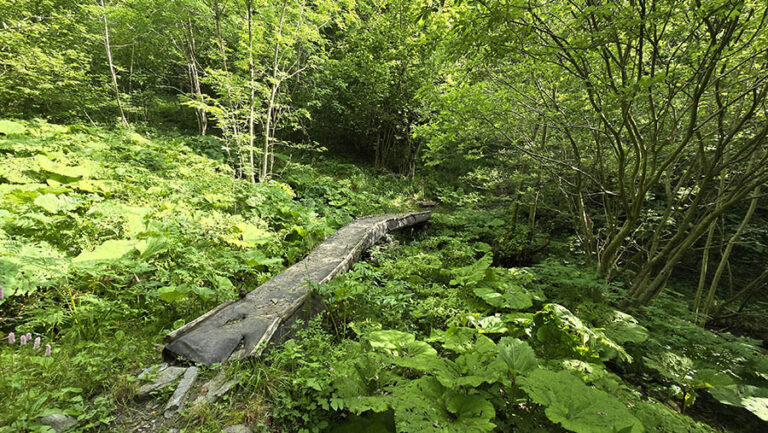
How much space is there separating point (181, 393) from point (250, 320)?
85 centimetres

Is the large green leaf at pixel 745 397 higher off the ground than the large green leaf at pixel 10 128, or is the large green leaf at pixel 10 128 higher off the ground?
the large green leaf at pixel 10 128

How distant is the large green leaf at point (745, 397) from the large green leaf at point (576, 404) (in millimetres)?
1815

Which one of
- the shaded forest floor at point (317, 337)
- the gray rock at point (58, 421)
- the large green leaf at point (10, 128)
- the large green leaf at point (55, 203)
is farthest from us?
the large green leaf at point (10, 128)

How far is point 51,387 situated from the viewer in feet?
5.99

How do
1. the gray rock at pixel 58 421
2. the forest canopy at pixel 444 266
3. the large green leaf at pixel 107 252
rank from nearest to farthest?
the gray rock at pixel 58 421 → the forest canopy at pixel 444 266 → the large green leaf at pixel 107 252

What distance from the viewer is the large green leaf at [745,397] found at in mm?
2342

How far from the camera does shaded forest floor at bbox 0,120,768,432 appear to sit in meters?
1.79

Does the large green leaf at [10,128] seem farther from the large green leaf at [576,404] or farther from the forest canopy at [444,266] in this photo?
the large green leaf at [576,404]

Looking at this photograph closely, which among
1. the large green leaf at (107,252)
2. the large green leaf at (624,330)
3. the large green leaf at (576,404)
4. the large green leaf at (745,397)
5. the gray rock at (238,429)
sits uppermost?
the large green leaf at (576,404)

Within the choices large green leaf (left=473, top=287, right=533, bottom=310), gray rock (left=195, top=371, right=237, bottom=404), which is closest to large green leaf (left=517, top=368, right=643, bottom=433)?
large green leaf (left=473, top=287, right=533, bottom=310)

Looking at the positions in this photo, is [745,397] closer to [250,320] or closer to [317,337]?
[317,337]

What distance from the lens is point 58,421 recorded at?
164cm

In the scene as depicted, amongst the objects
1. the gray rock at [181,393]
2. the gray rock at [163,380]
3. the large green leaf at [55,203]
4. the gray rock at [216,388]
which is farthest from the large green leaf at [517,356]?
the large green leaf at [55,203]

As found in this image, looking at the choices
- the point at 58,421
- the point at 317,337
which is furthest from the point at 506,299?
the point at 58,421
